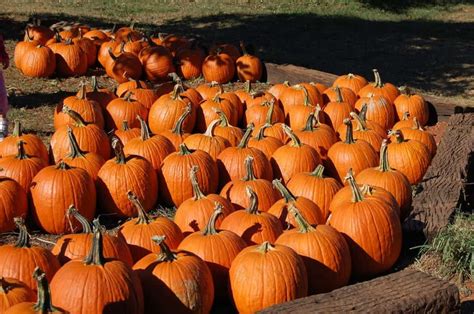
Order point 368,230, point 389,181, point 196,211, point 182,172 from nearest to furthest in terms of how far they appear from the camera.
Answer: point 368,230 < point 196,211 < point 389,181 < point 182,172

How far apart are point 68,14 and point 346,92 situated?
9312 mm

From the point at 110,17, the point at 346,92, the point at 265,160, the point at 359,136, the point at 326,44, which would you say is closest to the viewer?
the point at 265,160

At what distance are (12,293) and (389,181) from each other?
294 cm

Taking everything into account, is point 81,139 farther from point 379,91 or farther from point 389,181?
point 379,91

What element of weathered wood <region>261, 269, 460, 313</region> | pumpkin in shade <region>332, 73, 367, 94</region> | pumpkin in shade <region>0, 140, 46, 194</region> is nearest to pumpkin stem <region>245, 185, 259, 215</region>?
weathered wood <region>261, 269, 460, 313</region>

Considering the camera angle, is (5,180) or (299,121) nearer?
(5,180)

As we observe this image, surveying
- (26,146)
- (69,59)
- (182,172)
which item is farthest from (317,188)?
(69,59)

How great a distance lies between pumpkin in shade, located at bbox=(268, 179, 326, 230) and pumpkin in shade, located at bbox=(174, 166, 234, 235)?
33 centimetres

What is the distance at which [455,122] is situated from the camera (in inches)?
293

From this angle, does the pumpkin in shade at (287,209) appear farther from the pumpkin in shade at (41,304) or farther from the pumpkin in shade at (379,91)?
the pumpkin in shade at (379,91)

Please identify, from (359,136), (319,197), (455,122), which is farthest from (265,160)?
(455,122)

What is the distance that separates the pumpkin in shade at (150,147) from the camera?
612 cm

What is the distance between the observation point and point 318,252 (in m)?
4.49

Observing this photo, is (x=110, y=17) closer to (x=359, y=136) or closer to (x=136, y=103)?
(x=136, y=103)
